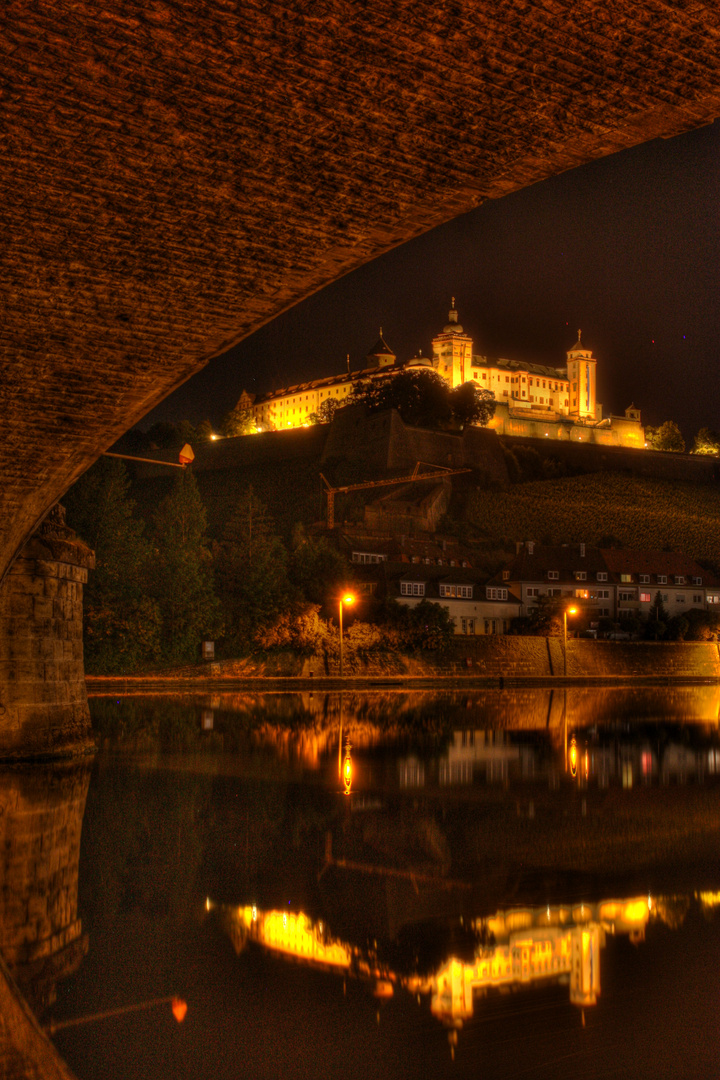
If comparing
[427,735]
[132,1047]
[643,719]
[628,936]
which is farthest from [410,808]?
[643,719]

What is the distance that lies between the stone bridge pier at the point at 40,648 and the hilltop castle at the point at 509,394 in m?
79.2

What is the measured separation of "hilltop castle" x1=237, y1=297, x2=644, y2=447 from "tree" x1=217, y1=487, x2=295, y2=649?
53316 mm

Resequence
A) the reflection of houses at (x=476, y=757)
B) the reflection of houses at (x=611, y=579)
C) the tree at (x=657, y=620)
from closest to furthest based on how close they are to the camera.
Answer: the reflection of houses at (x=476, y=757)
the tree at (x=657, y=620)
the reflection of houses at (x=611, y=579)

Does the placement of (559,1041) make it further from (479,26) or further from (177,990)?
(479,26)

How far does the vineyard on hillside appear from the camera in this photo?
2719 inches

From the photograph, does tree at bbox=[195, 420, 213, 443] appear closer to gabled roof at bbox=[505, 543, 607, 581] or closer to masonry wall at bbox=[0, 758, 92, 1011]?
gabled roof at bbox=[505, 543, 607, 581]

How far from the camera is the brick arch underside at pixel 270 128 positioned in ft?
13.9

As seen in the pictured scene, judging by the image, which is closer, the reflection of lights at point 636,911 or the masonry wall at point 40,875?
the masonry wall at point 40,875

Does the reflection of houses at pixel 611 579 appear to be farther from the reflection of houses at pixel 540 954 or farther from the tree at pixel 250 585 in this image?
the reflection of houses at pixel 540 954

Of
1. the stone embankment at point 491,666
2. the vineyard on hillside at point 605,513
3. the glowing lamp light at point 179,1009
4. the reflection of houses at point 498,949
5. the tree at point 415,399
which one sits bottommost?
the glowing lamp light at point 179,1009

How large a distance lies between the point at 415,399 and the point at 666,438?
38.3 metres

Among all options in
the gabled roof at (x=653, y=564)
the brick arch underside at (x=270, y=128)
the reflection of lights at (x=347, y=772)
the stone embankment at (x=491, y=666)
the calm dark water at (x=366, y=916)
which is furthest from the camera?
the gabled roof at (x=653, y=564)

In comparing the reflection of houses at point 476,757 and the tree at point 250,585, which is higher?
the tree at point 250,585

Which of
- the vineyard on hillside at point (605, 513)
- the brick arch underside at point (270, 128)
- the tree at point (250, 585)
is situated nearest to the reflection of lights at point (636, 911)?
the brick arch underside at point (270, 128)
